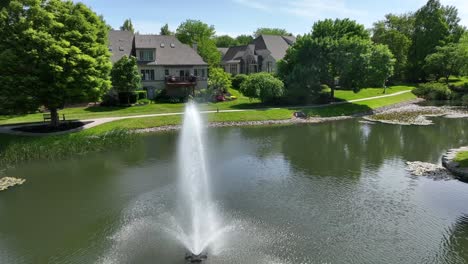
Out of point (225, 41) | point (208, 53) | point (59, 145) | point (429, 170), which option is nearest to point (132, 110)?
point (59, 145)

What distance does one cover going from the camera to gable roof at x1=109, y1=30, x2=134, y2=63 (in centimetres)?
6144

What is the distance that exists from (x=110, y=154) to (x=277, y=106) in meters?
29.7

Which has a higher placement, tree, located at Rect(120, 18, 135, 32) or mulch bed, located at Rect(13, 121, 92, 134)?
tree, located at Rect(120, 18, 135, 32)

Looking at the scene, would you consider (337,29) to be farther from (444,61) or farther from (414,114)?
(444,61)

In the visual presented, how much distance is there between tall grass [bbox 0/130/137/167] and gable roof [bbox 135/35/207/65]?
91.0ft

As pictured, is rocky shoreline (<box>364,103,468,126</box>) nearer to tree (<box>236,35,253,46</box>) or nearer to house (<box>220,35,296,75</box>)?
house (<box>220,35,296,75</box>)

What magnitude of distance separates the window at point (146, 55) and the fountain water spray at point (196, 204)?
32.7 metres

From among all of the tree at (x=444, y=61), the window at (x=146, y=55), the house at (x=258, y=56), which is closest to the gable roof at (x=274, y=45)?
the house at (x=258, y=56)

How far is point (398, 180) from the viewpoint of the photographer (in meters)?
23.6

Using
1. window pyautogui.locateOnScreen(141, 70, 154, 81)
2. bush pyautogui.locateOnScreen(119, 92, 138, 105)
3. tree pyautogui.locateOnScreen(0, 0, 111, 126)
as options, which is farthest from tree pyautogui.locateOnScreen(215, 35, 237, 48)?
tree pyautogui.locateOnScreen(0, 0, 111, 126)

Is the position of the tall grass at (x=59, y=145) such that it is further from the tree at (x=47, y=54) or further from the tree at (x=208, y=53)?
the tree at (x=208, y=53)

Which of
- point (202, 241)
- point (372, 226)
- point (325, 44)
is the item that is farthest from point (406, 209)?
point (325, 44)

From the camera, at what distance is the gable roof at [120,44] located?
6144cm

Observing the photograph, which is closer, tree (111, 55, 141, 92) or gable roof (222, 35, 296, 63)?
tree (111, 55, 141, 92)
